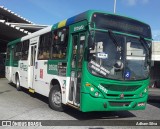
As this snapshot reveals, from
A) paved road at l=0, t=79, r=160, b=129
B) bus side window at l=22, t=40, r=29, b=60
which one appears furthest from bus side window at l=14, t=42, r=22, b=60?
paved road at l=0, t=79, r=160, b=129

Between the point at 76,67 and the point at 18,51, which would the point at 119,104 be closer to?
the point at 76,67

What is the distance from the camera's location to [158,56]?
33.5m

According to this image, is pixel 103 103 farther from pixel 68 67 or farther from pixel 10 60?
pixel 10 60

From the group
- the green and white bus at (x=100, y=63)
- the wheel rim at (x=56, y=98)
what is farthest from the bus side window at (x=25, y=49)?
the wheel rim at (x=56, y=98)

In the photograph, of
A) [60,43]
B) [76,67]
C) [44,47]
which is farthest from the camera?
[44,47]

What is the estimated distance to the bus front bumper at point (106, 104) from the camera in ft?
27.9

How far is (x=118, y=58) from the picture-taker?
8938 mm

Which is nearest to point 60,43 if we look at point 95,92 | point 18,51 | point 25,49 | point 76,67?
point 76,67

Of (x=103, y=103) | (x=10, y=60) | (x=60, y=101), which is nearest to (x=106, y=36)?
(x=103, y=103)

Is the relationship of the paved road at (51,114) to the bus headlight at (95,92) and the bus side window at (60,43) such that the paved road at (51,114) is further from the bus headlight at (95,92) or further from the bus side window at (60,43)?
the bus side window at (60,43)

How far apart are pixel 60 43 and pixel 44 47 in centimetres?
176

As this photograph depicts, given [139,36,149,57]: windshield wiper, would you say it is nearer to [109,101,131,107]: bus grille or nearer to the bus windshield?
the bus windshield

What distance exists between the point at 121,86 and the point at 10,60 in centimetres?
1169

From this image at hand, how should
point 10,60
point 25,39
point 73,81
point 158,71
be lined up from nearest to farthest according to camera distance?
point 73,81 < point 25,39 < point 10,60 < point 158,71
